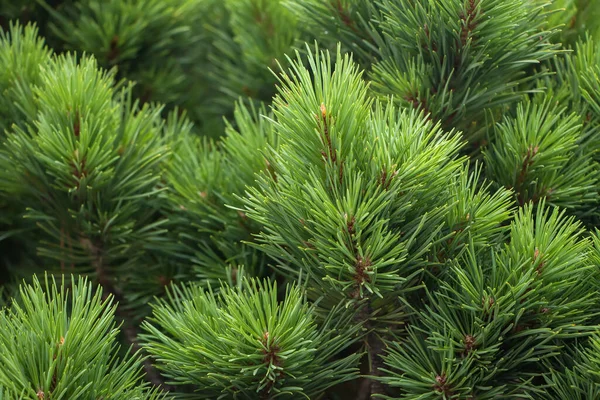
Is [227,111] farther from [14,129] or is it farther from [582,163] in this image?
[582,163]

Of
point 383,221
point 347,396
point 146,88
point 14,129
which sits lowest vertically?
point 347,396

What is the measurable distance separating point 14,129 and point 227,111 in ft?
0.93

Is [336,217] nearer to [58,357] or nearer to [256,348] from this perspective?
[256,348]

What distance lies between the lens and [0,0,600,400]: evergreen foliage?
0.51 metres

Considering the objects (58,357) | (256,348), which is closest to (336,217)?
(256,348)

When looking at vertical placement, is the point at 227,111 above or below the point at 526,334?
above

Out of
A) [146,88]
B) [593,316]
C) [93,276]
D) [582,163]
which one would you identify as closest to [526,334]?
[593,316]

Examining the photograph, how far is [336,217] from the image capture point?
1.63 ft

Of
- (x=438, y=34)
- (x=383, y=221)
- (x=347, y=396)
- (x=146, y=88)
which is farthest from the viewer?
(x=146, y=88)

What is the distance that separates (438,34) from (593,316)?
0.25 meters

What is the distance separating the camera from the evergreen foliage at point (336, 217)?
51 cm

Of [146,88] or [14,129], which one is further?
[146,88]

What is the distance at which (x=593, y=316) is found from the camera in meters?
0.55

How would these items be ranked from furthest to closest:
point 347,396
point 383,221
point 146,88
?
1. point 146,88
2. point 347,396
3. point 383,221
